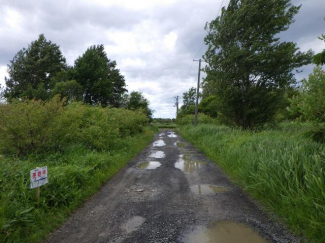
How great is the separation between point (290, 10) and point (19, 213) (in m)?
16.9

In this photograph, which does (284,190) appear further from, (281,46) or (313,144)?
(281,46)

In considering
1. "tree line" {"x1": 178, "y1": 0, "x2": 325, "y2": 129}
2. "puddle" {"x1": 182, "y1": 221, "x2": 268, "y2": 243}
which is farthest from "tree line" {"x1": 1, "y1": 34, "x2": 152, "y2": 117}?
"puddle" {"x1": 182, "y1": 221, "x2": 268, "y2": 243}

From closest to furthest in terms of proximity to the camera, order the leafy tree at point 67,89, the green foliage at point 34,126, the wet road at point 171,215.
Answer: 1. the wet road at point 171,215
2. the green foliage at point 34,126
3. the leafy tree at point 67,89

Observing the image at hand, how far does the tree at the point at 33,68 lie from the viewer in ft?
105

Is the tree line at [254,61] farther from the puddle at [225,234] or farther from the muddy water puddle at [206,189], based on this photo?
the puddle at [225,234]

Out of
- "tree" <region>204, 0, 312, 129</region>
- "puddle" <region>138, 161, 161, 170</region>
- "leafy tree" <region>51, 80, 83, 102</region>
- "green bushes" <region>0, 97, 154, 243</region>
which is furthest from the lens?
"leafy tree" <region>51, 80, 83, 102</region>

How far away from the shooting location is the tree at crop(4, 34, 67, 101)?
32094 millimetres

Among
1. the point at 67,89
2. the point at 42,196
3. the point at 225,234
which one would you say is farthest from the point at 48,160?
the point at 67,89

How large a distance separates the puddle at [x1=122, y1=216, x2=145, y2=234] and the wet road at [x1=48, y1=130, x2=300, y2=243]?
2 centimetres

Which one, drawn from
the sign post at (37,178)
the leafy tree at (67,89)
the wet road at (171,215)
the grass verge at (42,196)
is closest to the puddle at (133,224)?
the wet road at (171,215)

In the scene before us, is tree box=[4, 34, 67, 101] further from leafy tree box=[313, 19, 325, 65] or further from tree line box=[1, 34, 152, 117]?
leafy tree box=[313, 19, 325, 65]

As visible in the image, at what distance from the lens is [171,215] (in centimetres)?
382

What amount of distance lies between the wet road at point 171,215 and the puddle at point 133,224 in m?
0.02

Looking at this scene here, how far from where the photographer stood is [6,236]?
2848mm
